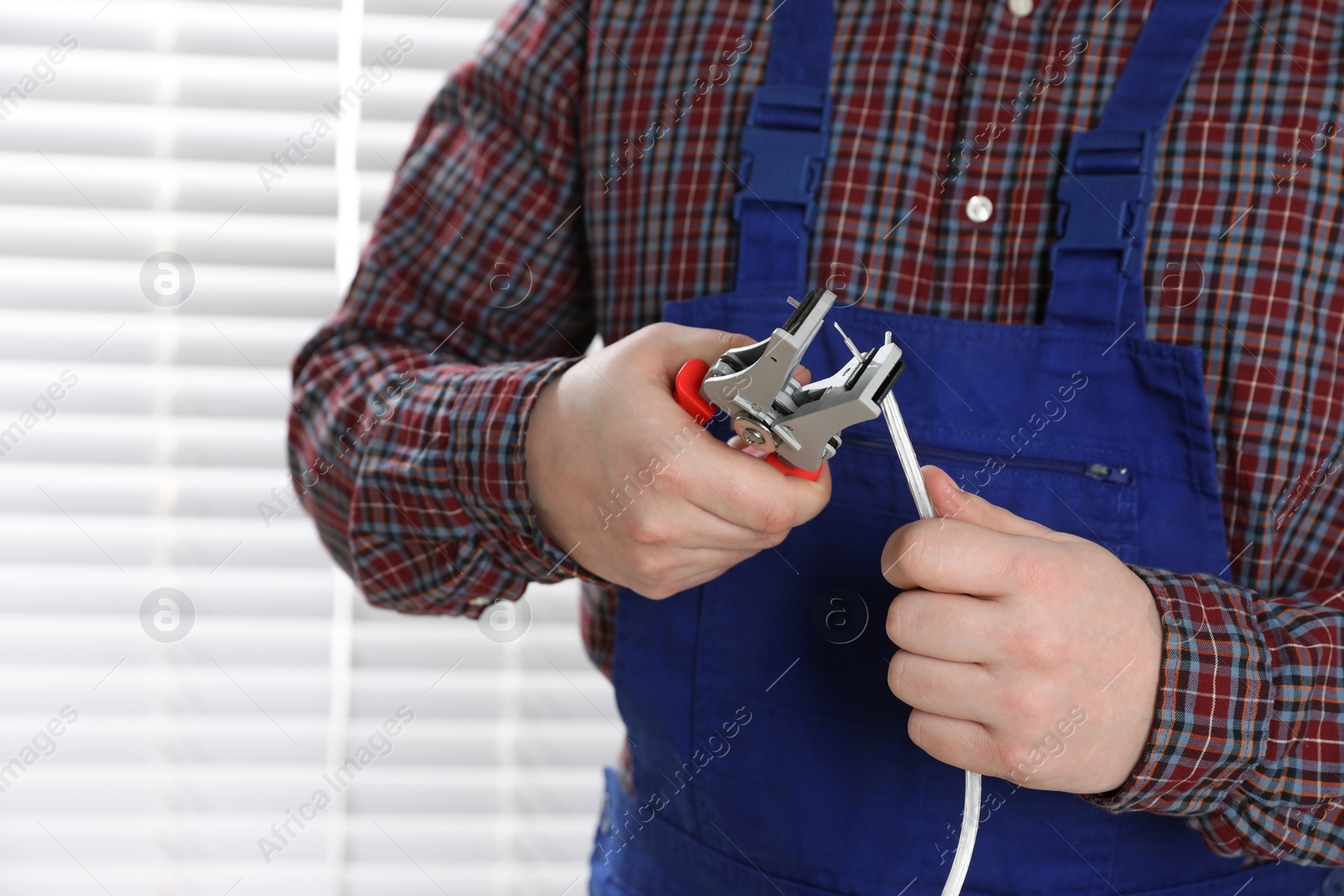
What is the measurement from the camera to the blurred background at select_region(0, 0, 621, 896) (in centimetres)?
114

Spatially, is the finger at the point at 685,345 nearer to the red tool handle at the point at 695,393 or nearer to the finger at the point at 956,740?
the red tool handle at the point at 695,393

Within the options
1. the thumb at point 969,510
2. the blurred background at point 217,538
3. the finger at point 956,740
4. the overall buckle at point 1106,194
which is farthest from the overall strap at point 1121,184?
the blurred background at point 217,538

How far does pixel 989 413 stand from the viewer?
64 cm

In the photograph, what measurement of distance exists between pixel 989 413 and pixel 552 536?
291 mm

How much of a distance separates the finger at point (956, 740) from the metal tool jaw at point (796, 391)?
15 centimetres

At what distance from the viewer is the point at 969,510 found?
1.81ft

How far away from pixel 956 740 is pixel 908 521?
0.50ft

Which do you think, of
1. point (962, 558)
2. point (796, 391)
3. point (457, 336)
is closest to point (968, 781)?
point (962, 558)

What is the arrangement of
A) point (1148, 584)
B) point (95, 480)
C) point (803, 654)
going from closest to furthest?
point (1148, 584) < point (803, 654) < point (95, 480)

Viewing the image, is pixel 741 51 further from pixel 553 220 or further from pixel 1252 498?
pixel 1252 498

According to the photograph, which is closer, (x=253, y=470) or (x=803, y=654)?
(x=803, y=654)

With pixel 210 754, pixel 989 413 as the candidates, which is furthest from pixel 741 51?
pixel 210 754

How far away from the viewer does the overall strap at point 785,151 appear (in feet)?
2.30

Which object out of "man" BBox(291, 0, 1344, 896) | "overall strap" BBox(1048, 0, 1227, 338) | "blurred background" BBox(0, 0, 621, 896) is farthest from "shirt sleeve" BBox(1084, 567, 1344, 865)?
"blurred background" BBox(0, 0, 621, 896)
